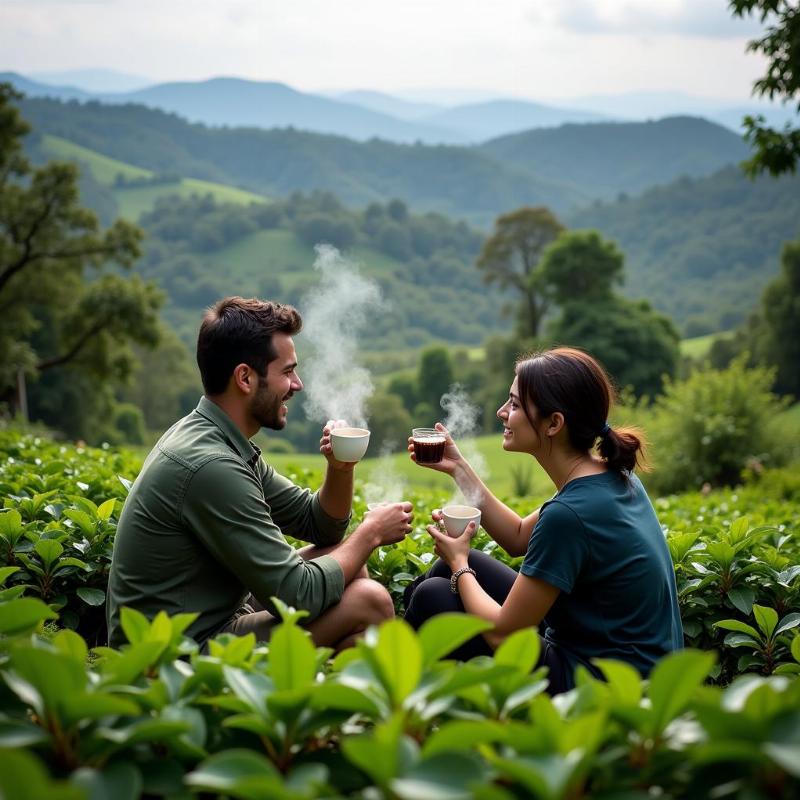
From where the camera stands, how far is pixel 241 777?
65.1 inches

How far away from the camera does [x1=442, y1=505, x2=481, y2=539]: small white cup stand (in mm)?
3422

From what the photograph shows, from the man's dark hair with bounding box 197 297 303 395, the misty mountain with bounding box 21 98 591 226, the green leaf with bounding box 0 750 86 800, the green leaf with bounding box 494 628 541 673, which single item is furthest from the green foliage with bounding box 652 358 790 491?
the misty mountain with bounding box 21 98 591 226

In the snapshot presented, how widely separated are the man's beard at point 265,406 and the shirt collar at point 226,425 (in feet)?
0.33

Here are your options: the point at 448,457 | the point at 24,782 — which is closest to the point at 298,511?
the point at 448,457

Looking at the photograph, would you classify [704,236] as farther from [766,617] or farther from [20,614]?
[20,614]

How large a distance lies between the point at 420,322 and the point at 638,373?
2783 inches

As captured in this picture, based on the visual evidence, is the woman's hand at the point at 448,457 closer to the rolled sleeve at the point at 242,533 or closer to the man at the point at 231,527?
the man at the point at 231,527

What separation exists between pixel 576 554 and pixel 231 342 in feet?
5.00

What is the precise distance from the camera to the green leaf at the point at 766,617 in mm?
3156

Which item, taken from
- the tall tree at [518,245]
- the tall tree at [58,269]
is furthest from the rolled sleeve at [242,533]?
the tall tree at [518,245]

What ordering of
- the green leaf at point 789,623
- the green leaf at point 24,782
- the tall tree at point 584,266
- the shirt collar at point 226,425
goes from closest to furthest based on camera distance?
the green leaf at point 24,782 → the green leaf at point 789,623 → the shirt collar at point 226,425 → the tall tree at point 584,266

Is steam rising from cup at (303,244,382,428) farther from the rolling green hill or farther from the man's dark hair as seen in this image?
the rolling green hill

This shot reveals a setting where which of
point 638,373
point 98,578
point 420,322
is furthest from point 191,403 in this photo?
point 98,578

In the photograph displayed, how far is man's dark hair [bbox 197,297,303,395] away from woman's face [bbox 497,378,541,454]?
0.94 m
